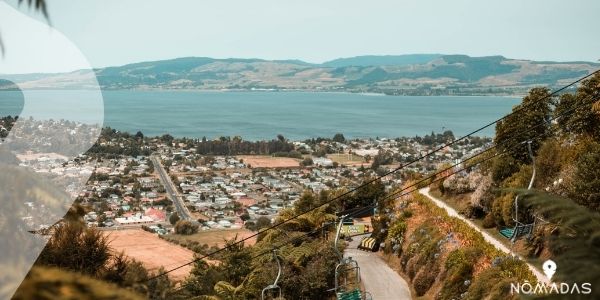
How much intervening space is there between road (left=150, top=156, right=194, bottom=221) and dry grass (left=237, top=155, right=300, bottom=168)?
41.3 feet

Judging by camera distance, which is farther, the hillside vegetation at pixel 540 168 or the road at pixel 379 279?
the road at pixel 379 279

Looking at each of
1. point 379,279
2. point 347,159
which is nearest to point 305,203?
point 379,279

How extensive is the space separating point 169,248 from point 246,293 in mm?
17918

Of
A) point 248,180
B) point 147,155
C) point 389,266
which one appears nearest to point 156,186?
point 248,180

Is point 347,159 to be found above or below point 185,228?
below

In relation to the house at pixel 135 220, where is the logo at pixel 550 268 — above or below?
above

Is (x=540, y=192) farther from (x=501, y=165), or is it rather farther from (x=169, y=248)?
(x=169, y=248)

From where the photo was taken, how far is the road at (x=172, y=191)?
155 feet

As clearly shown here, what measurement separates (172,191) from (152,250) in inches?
1312

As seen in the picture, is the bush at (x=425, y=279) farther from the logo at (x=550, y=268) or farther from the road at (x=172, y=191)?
the road at (x=172, y=191)

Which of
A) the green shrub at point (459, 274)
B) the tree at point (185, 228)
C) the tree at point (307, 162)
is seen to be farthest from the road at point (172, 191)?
the green shrub at point (459, 274)

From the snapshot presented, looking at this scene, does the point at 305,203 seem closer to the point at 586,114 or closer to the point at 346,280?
the point at 346,280

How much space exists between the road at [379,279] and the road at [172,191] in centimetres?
3181

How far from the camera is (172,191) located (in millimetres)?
58250
